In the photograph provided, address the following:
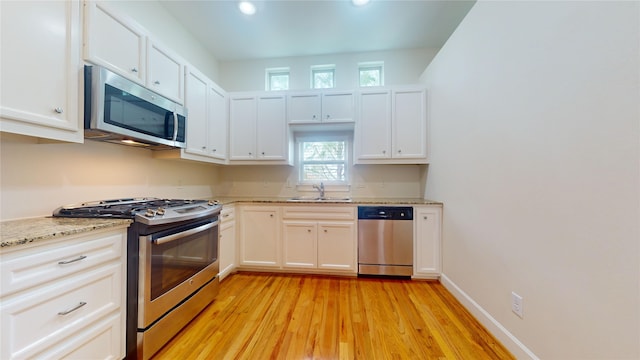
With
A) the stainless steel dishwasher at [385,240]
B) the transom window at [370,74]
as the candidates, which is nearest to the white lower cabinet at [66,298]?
the stainless steel dishwasher at [385,240]

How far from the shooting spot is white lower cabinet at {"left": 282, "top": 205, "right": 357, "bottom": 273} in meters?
2.83

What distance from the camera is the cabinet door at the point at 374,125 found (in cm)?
309

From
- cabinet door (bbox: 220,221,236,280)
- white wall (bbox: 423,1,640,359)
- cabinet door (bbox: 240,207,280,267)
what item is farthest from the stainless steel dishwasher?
cabinet door (bbox: 220,221,236,280)

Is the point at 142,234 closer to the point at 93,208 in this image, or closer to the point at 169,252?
the point at 169,252

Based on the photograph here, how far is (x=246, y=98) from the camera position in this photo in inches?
128

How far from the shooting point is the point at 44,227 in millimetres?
1200

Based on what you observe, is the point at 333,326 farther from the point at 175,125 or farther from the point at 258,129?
the point at 258,129

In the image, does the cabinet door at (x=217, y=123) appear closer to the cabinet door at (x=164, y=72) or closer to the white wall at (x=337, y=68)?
the cabinet door at (x=164, y=72)

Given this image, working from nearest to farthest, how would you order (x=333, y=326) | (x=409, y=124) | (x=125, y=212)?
(x=125, y=212)
(x=333, y=326)
(x=409, y=124)

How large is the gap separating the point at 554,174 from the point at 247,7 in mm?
3066

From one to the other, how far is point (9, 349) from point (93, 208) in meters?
0.85

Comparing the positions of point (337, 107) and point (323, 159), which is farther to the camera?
point (323, 159)

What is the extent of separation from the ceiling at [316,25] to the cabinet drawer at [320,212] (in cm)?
225

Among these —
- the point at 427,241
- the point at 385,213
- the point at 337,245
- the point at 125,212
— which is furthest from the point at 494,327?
the point at 125,212
